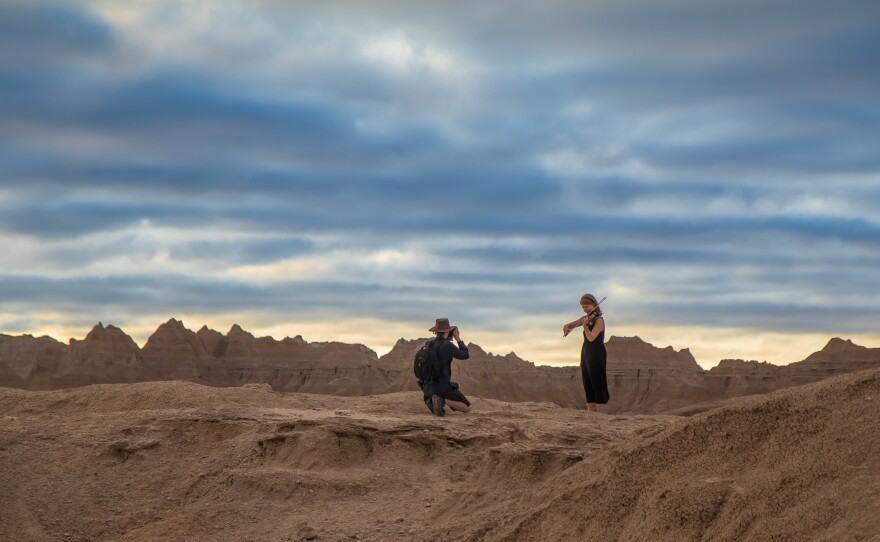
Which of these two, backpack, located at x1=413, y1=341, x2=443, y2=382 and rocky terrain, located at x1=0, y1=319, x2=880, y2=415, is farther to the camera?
rocky terrain, located at x1=0, y1=319, x2=880, y2=415

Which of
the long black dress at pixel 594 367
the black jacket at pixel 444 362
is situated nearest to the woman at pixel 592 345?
the long black dress at pixel 594 367

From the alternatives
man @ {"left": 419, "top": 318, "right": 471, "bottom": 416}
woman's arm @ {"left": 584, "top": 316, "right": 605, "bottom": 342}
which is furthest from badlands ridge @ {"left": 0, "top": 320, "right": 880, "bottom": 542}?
woman's arm @ {"left": 584, "top": 316, "right": 605, "bottom": 342}

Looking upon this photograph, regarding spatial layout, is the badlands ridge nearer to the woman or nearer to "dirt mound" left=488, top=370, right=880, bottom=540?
"dirt mound" left=488, top=370, right=880, bottom=540

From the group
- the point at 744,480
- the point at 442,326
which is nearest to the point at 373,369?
the point at 442,326

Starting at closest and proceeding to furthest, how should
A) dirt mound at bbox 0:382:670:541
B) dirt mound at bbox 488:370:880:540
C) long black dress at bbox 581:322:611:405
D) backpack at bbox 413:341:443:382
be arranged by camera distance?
dirt mound at bbox 488:370:880:540
dirt mound at bbox 0:382:670:541
backpack at bbox 413:341:443:382
long black dress at bbox 581:322:611:405

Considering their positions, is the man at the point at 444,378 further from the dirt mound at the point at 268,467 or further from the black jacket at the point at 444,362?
the dirt mound at the point at 268,467

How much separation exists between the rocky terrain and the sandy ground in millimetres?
42264

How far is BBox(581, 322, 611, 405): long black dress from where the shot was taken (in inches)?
578

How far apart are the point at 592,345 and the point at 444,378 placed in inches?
95.9

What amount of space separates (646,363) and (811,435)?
63.9m

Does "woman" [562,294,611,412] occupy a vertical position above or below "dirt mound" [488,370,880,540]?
above

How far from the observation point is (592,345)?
1466 cm

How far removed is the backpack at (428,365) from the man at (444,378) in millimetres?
40

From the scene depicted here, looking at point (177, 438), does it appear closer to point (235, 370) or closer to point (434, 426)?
point (434, 426)
